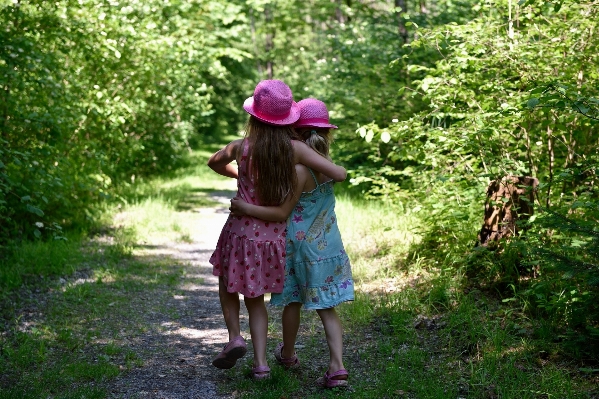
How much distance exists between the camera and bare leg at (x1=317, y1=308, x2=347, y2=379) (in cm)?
396

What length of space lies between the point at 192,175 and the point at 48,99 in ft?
30.1

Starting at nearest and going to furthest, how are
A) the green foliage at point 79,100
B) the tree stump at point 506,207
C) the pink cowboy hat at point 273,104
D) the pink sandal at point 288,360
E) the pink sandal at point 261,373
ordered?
the pink cowboy hat at point 273,104 → the pink sandal at point 261,373 → the pink sandal at point 288,360 → the tree stump at point 506,207 → the green foliage at point 79,100

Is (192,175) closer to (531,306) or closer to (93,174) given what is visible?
(93,174)

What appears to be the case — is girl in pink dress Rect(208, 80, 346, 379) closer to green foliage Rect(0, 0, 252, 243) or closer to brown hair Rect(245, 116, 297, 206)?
brown hair Rect(245, 116, 297, 206)

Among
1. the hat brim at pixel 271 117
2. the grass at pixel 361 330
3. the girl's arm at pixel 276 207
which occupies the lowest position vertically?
the grass at pixel 361 330

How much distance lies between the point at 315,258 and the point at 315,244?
8 centimetres

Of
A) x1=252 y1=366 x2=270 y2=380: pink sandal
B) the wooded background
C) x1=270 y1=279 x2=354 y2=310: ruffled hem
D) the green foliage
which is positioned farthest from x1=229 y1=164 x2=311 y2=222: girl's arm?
the green foliage

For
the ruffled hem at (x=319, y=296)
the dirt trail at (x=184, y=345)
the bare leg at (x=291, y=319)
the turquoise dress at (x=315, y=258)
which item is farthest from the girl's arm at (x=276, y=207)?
the dirt trail at (x=184, y=345)

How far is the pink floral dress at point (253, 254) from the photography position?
3.92 metres

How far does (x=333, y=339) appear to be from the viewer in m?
3.99

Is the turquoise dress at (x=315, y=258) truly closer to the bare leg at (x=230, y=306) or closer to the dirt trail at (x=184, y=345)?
the bare leg at (x=230, y=306)

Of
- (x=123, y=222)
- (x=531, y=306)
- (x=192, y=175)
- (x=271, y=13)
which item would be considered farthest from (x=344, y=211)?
(x=271, y=13)

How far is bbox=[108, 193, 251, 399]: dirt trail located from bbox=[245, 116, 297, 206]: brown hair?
1227 mm

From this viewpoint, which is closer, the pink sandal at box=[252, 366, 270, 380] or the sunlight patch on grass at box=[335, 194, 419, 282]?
the pink sandal at box=[252, 366, 270, 380]
